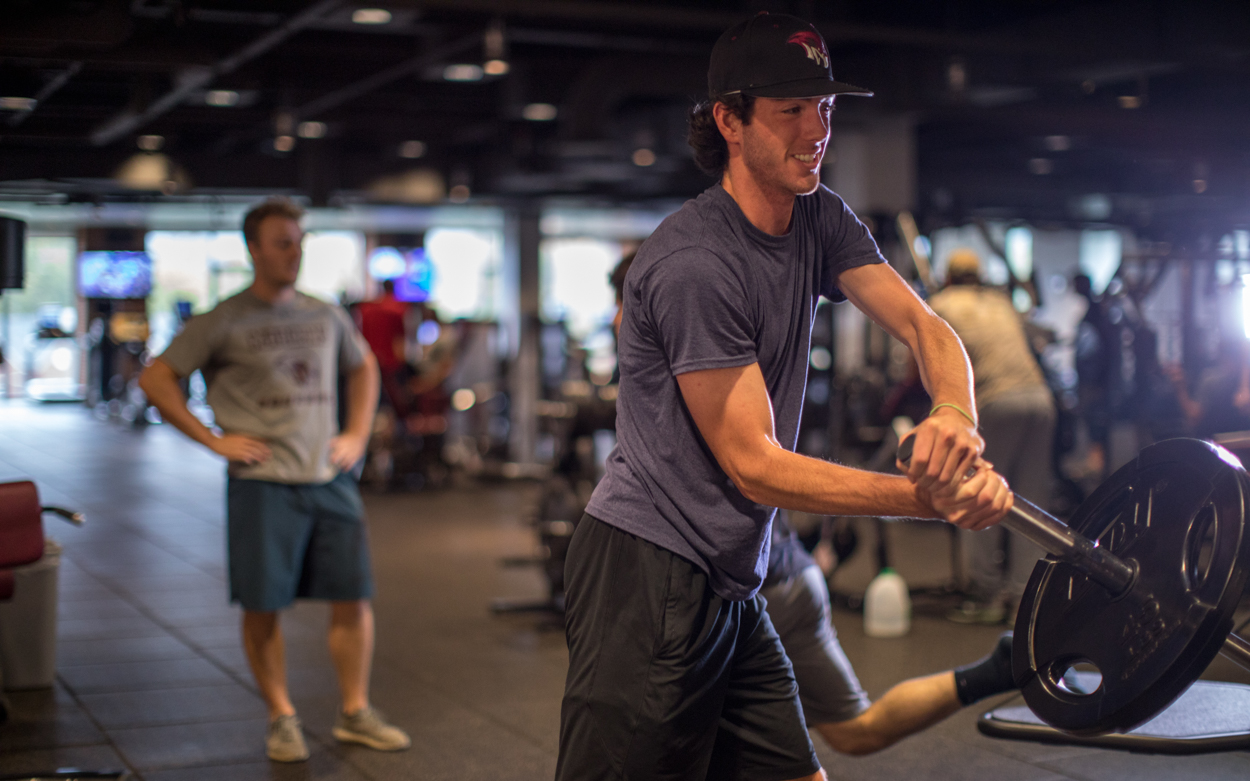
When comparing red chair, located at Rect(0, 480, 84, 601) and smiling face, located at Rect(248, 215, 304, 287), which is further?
smiling face, located at Rect(248, 215, 304, 287)

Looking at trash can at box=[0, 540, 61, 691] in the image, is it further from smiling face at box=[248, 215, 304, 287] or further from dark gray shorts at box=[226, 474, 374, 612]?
smiling face at box=[248, 215, 304, 287]

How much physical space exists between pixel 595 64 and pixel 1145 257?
4.04 m

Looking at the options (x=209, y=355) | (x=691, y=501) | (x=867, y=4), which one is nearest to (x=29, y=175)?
(x=867, y=4)

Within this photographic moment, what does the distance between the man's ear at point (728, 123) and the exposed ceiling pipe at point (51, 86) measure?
184 inches

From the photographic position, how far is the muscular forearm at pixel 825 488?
153 centimetres

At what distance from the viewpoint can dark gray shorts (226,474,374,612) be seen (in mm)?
3408

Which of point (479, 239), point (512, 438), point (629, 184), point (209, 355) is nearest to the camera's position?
point (209, 355)

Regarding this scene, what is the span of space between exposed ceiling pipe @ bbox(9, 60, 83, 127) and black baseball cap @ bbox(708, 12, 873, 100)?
470 centimetres

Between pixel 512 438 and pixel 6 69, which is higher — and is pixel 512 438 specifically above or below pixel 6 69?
below

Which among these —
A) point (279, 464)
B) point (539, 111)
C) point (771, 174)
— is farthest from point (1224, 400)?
point (539, 111)

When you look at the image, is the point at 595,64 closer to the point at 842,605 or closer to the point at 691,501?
the point at 842,605

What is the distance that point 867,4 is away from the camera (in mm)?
8242

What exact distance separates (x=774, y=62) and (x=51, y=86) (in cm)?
649

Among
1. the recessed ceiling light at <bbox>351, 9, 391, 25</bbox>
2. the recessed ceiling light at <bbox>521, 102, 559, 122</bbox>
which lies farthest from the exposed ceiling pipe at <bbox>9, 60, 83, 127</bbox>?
the recessed ceiling light at <bbox>521, 102, 559, 122</bbox>
